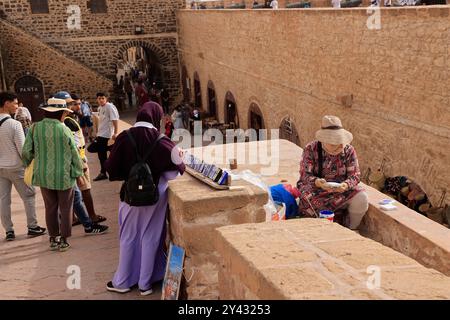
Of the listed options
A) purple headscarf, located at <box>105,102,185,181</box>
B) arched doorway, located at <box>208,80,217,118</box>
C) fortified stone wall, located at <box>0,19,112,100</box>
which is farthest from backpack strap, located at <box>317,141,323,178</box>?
fortified stone wall, located at <box>0,19,112,100</box>

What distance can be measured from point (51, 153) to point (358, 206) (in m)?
2.60

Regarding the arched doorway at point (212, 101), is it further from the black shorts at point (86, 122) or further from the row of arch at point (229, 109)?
the black shorts at point (86, 122)

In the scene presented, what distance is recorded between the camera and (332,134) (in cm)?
384

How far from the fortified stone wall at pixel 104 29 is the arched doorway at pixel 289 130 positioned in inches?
457

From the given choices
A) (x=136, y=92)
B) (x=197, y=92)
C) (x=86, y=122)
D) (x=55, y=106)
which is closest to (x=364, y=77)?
(x=55, y=106)

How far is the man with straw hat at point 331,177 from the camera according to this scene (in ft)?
12.5

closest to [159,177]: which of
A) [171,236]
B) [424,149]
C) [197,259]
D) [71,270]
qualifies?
[171,236]

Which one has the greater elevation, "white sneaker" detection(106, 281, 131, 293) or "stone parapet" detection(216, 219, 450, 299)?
"stone parapet" detection(216, 219, 450, 299)

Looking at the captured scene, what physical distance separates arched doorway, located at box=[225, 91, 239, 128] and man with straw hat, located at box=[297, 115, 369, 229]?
12409 mm

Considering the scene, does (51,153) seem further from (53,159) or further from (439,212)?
(439,212)

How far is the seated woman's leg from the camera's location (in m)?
3.79

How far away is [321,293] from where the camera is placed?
1.71 m

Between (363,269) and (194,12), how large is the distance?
19.0 m

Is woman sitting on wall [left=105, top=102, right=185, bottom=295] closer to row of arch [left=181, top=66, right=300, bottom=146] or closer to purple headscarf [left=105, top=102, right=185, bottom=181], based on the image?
purple headscarf [left=105, top=102, right=185, bottom=181]
